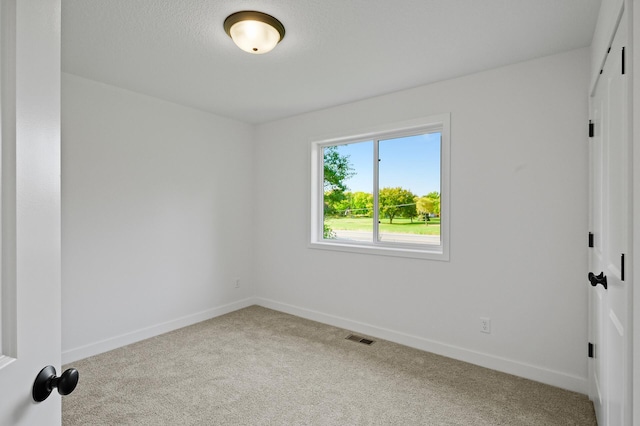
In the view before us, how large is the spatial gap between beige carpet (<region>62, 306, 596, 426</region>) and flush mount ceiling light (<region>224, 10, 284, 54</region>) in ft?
7.90

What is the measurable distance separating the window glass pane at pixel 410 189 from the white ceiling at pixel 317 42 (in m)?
0.62

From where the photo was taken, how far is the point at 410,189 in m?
3.46

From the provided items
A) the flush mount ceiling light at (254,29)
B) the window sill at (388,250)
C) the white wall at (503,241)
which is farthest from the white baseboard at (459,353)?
the flush mount ceiling light at (254,29)

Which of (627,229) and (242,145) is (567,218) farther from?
(242,145)

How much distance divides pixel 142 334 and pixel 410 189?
3102 millimetres

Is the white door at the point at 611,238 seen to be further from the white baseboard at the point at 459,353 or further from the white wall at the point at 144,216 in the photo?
the white wall at the point at 144,216

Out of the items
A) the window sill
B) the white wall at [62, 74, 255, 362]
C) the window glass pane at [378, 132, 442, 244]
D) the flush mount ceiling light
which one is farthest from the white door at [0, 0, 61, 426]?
the window glass pane at [378, 132, 442, 244]

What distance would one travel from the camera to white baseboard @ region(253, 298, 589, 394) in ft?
8.08

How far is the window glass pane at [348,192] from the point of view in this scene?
3.81 meters

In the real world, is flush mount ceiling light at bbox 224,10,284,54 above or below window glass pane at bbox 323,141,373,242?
above

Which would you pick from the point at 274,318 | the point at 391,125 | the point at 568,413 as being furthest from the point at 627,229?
the point at 274,318

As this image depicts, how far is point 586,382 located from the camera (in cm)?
239

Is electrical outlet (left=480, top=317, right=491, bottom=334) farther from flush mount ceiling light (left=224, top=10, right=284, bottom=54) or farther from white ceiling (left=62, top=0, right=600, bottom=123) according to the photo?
flush mount ceiling light (left=224, top=10, right=284, bottom=54)

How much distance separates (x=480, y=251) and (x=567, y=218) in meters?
0.66
